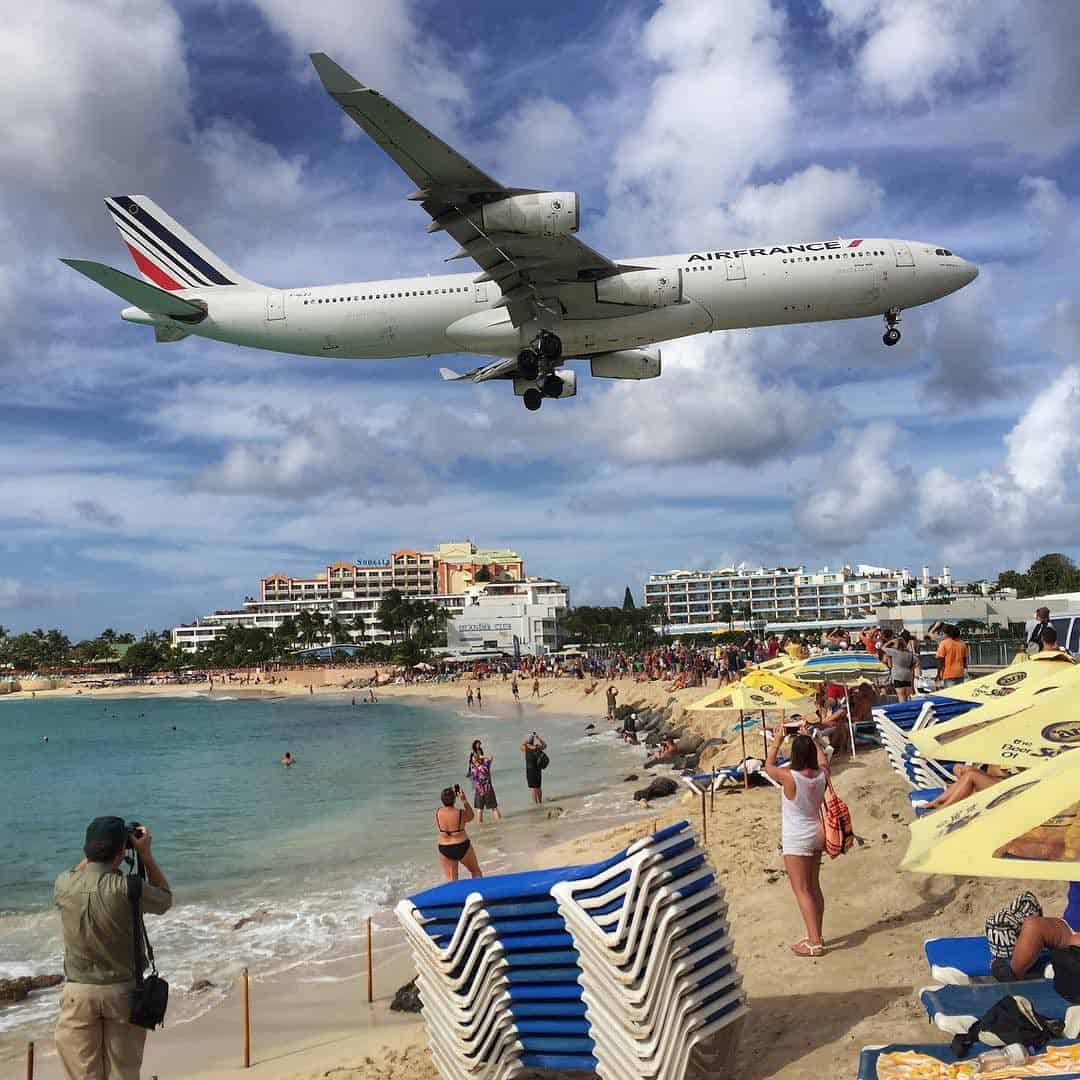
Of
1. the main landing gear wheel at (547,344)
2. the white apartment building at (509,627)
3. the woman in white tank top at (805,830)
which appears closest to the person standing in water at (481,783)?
the main landing gear wheel at (547,344)

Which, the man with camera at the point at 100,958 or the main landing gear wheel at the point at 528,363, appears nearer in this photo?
the man with camera at the point at 100,958

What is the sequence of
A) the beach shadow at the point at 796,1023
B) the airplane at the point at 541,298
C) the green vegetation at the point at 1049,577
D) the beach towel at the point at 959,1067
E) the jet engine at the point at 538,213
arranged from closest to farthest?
the beach towel at the point at 959,1067
the beach shadow at the point at 796,1023
the jet engine at the point at 538,213
the airplane at the point at 541,298
the green vegetation at the point at 1049,577

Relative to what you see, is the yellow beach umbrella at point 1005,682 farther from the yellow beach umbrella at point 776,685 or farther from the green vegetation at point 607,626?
the green vegetation at point 607,626

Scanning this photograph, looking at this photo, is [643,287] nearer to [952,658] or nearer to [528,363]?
[528,363]

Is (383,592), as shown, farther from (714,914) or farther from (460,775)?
(714,914)

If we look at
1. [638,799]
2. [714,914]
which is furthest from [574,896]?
[638,799]

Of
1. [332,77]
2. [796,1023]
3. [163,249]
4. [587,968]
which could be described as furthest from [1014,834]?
[163,249]

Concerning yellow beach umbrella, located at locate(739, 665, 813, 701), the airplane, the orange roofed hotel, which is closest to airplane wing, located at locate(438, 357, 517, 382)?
the airplane

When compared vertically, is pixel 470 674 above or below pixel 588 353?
below
